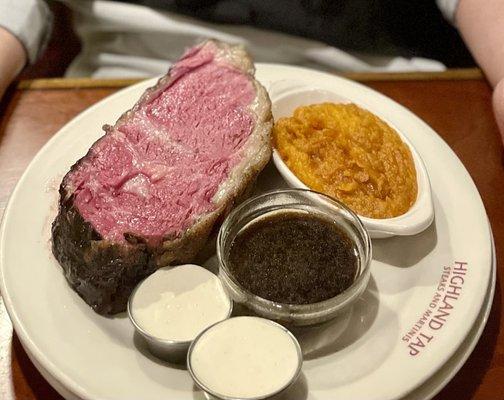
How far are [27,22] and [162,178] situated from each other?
776mm

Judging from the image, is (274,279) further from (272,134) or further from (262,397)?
(272,134)

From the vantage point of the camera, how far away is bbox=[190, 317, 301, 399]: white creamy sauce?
1099mm

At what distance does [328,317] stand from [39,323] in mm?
543

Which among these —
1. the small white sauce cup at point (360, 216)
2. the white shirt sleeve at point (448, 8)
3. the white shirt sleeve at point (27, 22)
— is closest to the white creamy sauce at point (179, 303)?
the small white sauce cup at point (360, 216)

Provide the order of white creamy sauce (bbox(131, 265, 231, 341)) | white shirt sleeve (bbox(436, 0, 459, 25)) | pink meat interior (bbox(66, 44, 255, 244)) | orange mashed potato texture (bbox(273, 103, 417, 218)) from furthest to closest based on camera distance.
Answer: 1. white shirt sleeve (bbox(436, 0, 459, 25))
2. orange mashed potato texture (bbox(273, 103, 417, 218))
3. pink meat interior (bbox(66, 44, 255, 244))
4. white creamy sauce (bbox(131, 265, 231, 341))

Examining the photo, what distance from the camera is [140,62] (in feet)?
6.64

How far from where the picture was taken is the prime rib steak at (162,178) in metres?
1.31

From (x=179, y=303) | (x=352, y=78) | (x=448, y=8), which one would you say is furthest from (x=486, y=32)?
(x=179, y=303)

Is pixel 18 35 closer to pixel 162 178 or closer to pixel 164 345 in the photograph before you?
pixel 162 178

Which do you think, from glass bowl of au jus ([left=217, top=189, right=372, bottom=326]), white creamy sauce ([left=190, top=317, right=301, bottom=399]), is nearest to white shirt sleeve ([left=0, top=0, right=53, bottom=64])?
glass bowl of au jus ([left=217, top=189, right=372, bottom=326])

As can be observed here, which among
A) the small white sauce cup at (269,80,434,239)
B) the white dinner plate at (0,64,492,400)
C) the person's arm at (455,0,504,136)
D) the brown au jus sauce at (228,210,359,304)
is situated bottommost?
the white dinner plate at (0,64,492,400)

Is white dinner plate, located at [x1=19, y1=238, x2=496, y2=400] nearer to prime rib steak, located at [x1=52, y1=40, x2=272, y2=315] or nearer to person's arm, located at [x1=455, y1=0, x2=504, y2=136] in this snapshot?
prime rib steak, located at [x1=52, y1=40, x2=272, y2=315]

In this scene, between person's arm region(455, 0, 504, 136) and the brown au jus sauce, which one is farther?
person's arm region(455, 0, 504, 136)

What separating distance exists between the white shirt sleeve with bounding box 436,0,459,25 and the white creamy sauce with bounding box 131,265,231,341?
1.14m
